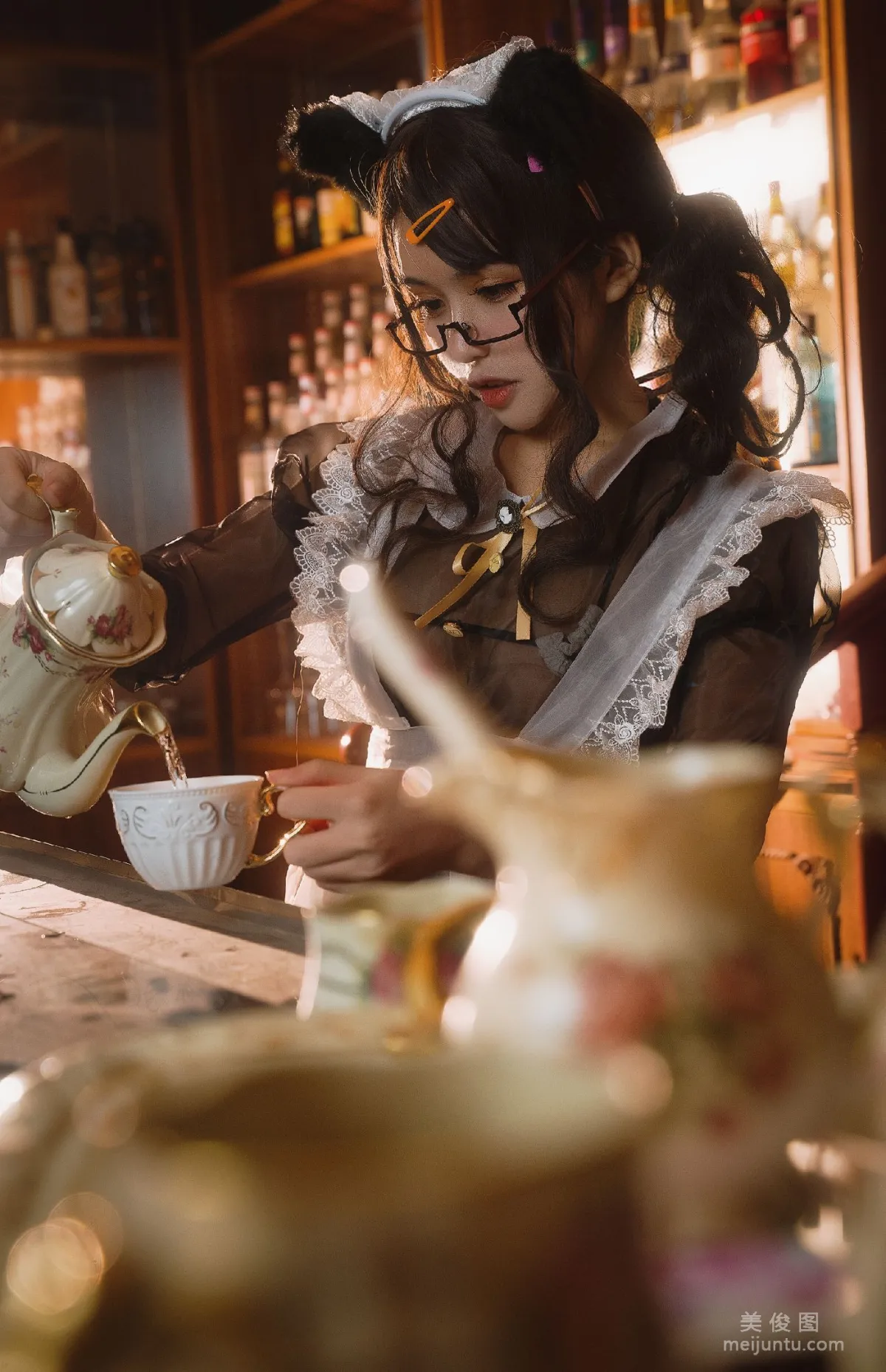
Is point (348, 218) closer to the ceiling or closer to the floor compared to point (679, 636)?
closer to the ceiling

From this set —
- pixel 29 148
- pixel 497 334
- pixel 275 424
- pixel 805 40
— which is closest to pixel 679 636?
pixel 497 334

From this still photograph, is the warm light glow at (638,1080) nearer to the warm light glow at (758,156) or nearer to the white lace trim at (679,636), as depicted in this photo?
the white lace trim at (679,636)

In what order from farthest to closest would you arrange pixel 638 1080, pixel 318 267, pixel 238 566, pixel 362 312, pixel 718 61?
1. pixel 318 267
2. pixel 362 312
3. pixel 718 61
4. pixel 238 566
5. pixel 638 1080

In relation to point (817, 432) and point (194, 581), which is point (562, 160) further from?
point (817, 432)

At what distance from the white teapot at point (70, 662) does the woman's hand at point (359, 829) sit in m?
0.22

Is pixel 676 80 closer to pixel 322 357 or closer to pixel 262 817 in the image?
pixel 322 357

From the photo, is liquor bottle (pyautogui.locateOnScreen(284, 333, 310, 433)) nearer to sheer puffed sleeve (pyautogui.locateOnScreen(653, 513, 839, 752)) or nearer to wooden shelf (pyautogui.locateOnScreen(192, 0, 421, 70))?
wooden shelf (pyautogui.locateOnScreen(192, 0, 421, 70))

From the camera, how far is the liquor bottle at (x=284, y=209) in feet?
10.9

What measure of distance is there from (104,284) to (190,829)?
9.26 ft

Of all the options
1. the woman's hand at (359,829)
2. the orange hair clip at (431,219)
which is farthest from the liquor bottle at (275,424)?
the woman's hand at (359,829)

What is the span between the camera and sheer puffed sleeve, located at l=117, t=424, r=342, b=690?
1.49 metres

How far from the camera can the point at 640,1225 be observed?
21 centimetres

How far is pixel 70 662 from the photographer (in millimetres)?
1048

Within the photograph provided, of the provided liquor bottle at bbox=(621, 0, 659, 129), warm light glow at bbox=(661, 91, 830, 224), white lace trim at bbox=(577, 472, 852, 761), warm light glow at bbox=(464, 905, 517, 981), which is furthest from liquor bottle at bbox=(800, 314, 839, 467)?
warm light glow at bbox=(464, 905, 517, 981)
